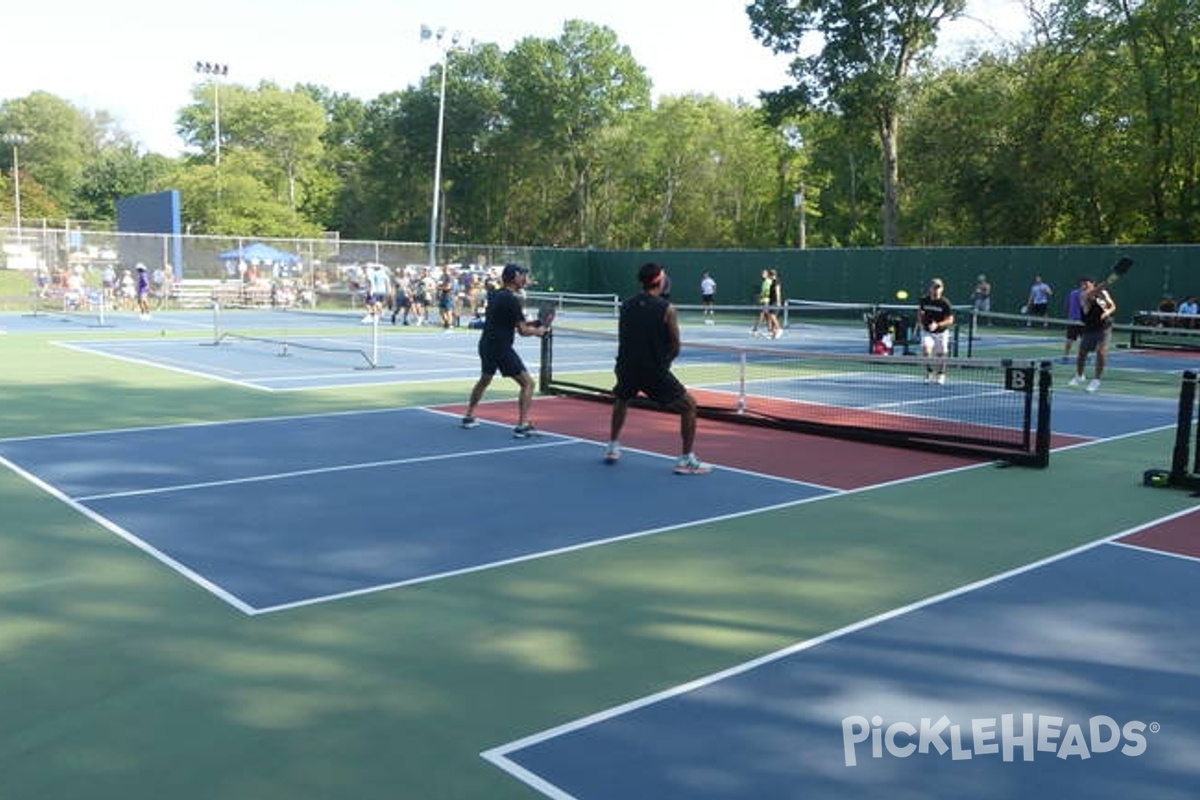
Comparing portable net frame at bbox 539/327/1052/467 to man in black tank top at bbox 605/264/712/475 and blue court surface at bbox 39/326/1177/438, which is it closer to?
blue court surface at bbox 39/326/1177/438

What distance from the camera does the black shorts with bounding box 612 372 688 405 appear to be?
9.83m

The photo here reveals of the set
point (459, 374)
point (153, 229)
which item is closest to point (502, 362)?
point (459, 374)

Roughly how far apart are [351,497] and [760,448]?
15.1 feet

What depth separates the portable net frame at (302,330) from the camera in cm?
2185

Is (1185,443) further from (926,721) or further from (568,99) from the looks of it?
(568,99)

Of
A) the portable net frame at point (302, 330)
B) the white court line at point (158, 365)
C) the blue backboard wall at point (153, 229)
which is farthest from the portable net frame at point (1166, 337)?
the blue backboard wall at point (153, 229)

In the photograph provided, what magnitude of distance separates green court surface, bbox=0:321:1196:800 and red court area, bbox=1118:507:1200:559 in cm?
27

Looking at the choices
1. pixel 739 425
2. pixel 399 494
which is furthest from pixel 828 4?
pixel 399 494

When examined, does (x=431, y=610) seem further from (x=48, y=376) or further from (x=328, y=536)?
(x=48, y=376)

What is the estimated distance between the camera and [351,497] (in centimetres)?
884

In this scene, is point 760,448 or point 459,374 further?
point 459,374

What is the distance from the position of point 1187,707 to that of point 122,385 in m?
14.9

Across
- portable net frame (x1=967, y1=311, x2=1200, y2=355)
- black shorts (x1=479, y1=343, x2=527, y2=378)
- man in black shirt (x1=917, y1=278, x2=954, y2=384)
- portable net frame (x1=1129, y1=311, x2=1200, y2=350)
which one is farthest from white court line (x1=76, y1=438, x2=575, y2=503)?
portable net frame (x1=1129, y1=311, x2=1200, y2=350)

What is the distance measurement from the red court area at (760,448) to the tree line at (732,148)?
3398 cm
